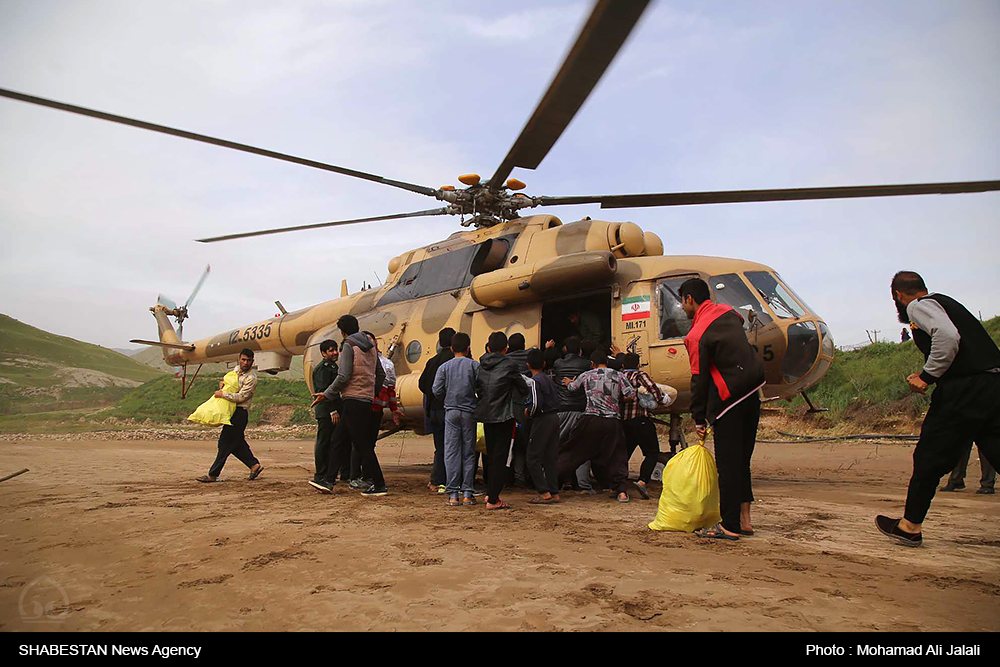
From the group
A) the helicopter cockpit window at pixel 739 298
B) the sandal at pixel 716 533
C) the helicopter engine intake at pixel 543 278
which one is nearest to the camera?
the sandal at pixel 716 533

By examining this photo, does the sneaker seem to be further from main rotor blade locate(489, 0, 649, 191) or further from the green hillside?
the green hillside

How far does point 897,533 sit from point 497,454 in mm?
3313

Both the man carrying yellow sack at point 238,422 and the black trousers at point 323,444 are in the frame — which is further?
the man carrying yellow sack at point 238,422

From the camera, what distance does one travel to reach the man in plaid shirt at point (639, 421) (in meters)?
6.48

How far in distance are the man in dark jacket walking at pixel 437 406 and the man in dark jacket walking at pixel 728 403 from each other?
3195 mm

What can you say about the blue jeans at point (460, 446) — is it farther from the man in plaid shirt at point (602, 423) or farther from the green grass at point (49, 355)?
the green grass at point (49, 355)

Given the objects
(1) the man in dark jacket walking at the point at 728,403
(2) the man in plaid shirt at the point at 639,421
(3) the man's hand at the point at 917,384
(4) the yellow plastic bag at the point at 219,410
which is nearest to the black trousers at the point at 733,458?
(1) the man in dark jacket walking at the point at 728,403

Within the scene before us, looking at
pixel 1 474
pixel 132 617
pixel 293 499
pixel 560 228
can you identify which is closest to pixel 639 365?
pixel 560 228

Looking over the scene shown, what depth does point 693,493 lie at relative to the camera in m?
4.38

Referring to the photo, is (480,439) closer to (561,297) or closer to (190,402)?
(561,297)

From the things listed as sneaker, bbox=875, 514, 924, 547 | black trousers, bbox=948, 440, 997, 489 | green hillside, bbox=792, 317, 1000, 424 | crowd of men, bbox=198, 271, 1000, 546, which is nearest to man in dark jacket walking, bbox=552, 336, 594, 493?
crowd of men, bbox=198, 271, 1000, 546

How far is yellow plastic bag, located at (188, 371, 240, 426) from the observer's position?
7.38 m
